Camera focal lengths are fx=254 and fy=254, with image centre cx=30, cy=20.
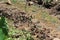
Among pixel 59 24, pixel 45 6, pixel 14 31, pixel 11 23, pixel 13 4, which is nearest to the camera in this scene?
pixel 14 31

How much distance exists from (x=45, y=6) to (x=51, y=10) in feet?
1.36

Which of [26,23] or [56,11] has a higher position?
[26,23]

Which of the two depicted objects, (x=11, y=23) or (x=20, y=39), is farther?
(x=11, y=23)

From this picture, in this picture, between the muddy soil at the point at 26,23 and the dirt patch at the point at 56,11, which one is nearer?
the muddy soil at the point at 26,23

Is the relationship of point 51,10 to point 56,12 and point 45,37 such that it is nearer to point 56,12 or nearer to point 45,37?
point 56,12

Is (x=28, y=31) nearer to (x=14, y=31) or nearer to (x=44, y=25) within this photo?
(x=14, y=31)

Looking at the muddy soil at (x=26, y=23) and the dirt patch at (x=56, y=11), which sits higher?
the muddy soil at (x=26, y=23)

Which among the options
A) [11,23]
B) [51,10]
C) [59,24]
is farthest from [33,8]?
[11,23]

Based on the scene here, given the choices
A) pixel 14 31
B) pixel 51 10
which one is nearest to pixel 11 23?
pixel 14 31

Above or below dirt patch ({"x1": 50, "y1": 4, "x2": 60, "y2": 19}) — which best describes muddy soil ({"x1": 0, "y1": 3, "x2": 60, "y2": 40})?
above

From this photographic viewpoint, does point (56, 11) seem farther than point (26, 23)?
Yes

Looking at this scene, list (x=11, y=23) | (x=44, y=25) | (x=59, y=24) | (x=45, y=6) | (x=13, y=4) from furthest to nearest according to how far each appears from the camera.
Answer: (x=45, y=6), (x=13, y=4), (x=59, y=24), (x=44, y=25), (x=11, y=23)

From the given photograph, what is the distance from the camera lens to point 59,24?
8516 millimetres

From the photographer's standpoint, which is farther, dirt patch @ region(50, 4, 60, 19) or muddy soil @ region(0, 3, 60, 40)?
dirt patch @ region(50, 4, 60, 19)
